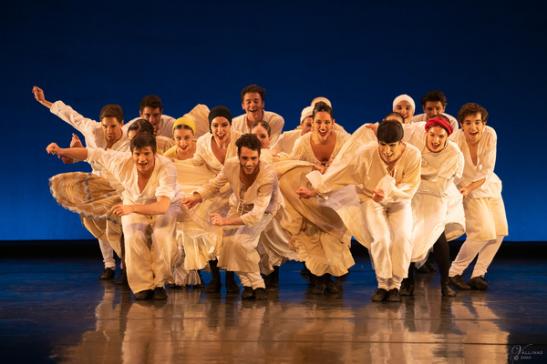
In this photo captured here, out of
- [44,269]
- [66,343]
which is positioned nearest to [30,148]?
[44,269]

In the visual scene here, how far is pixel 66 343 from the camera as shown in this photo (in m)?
4.11

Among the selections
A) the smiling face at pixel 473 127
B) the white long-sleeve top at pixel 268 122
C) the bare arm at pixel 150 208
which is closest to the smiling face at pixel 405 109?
the white long-sleeve top at pixel 268 122

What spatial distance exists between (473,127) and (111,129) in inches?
92.0

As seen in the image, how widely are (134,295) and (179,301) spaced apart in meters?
0.29

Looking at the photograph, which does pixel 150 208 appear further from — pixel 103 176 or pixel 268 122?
pixel 268 122

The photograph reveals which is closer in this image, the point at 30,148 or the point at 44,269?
the point at 44,269

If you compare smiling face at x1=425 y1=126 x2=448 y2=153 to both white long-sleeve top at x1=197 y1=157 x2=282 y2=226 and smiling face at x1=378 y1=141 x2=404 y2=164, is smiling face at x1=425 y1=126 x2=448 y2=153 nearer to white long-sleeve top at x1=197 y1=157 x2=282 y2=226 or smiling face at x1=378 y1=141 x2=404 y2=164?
smiling face at x1=378 y1=141 x2=404 y2=164

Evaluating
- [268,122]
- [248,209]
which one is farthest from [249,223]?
[268,122]

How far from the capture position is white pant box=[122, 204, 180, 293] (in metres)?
5.54

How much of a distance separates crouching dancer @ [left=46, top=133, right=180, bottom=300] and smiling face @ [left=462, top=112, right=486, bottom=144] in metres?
1.89

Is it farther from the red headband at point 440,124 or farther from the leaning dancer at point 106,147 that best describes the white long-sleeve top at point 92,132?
the red headband at point 440,124

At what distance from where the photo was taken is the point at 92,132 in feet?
22.6

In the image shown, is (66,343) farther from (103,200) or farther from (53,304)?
(103,200)

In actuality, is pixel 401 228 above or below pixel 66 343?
above
